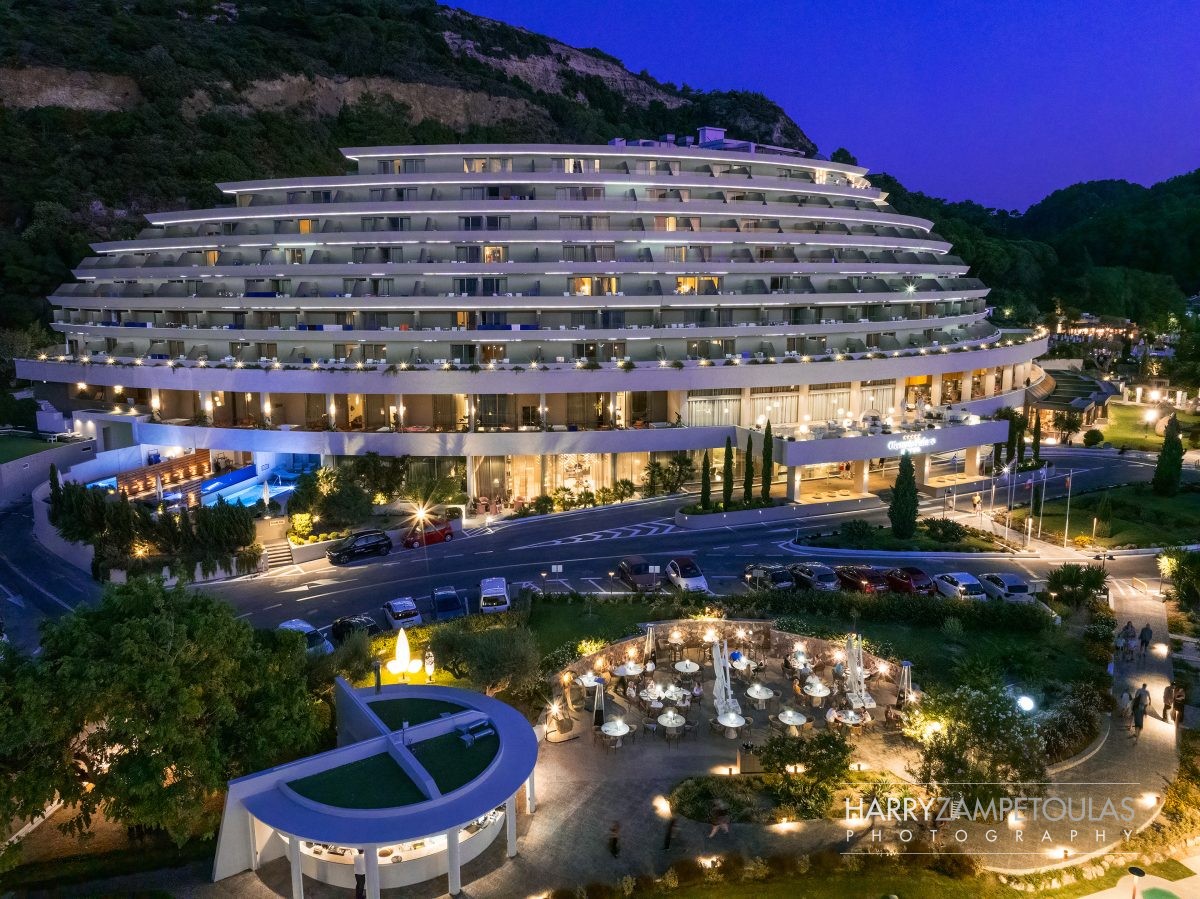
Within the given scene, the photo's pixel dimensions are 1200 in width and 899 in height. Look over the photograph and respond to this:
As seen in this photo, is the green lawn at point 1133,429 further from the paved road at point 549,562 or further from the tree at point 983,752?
the tree at point 983,752

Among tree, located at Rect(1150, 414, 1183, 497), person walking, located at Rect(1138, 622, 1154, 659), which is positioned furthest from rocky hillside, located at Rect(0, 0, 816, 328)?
person walking, located at Rect(1138, 622, 1154, 659)

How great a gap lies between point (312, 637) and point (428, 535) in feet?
47.2

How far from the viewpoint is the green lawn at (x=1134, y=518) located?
4629 cm

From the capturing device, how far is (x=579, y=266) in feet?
192

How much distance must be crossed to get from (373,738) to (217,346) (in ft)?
161

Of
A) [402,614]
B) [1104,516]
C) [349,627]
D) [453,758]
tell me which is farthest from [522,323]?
[453,758]

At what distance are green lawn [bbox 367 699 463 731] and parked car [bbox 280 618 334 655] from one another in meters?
5.71

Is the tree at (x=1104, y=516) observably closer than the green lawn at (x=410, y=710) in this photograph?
A: No

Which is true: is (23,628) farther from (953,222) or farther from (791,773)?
(953,222)

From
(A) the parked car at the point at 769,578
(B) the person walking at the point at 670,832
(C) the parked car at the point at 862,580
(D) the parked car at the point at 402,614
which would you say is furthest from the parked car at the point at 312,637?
(C) the parked car at the point at 862,580

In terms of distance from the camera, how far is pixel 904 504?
45344 millimetres

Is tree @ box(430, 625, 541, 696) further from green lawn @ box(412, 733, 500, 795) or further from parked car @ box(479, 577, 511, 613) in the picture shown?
parked car @ box(479, 577, 511, 613)

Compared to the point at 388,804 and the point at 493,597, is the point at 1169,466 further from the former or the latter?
the point at 388,804

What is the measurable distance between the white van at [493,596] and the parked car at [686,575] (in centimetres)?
791
